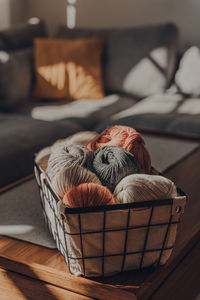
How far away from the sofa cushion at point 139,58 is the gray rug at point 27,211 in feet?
3.96

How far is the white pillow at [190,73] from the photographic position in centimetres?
209

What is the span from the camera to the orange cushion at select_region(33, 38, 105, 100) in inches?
85.7

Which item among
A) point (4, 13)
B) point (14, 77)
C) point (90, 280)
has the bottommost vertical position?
point (14, 77)

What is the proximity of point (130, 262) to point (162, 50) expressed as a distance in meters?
1.80

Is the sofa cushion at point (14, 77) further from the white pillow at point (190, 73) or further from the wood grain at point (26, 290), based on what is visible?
the wood grain at point (26, 290)

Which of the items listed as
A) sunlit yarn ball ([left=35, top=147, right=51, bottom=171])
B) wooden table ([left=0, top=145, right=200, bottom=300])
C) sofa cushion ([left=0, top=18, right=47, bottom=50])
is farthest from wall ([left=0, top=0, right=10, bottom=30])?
wooden table ([left=0, top=145, right=200, bottom=300])

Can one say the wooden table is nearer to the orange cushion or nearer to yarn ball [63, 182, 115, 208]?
yarn ball [63, 182, 115, 208]

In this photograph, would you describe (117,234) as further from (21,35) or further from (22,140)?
(21,35)

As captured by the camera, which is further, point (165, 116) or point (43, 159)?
point (165, 116)

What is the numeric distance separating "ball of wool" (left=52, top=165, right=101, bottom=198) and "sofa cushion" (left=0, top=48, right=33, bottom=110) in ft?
5.08

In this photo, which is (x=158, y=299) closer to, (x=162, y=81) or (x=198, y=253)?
(x=198, y=253)

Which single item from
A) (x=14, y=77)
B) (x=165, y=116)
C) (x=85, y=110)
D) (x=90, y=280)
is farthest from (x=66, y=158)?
(x=14, y=77)

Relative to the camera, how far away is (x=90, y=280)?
0.57 meters

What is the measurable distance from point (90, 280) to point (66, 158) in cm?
20
